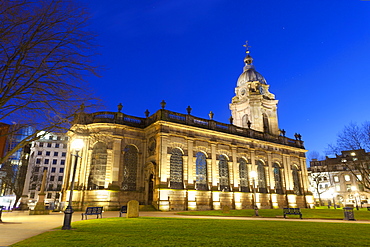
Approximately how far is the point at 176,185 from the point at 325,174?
210ft

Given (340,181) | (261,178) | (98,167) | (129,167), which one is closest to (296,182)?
(261,178)

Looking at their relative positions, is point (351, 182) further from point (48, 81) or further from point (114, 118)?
point (48, 81)

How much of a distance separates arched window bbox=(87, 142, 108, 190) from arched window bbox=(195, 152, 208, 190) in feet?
38.4

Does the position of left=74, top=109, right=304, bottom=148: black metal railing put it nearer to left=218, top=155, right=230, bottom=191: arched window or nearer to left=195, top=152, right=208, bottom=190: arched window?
left=195, top=152, right=208, bottom=190: arched window

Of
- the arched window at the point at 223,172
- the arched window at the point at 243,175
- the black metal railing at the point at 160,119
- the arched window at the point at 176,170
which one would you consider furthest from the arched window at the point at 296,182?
the arched window at the point at 176,170

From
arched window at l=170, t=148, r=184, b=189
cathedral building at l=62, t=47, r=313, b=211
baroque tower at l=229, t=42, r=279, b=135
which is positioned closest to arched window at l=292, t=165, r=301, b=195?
cathedral building at l=62, t=47, r=313, b=211

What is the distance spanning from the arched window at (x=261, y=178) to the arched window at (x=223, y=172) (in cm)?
662

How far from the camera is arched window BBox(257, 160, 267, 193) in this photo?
39.8 metres

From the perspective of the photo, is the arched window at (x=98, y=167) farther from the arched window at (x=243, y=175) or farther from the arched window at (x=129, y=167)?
the arched window at (x=243, y=175)

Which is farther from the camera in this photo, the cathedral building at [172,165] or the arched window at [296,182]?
the arched window at [296,182]

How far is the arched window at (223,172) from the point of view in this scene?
35.8m

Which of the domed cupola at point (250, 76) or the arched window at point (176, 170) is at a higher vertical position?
the domed cupola at point (250, 76)

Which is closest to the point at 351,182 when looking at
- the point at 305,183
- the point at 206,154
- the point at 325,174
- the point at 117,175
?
the point at 325,174

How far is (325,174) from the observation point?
77.6 meters
